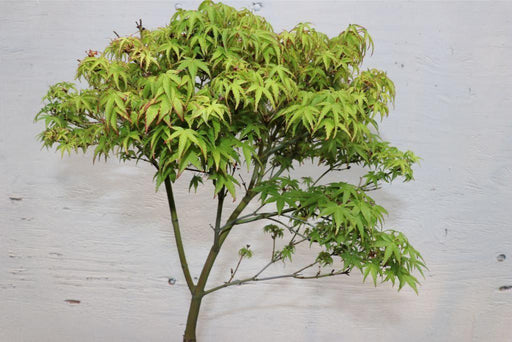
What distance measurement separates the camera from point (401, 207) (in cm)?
181

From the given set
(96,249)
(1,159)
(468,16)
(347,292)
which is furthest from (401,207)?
(1,159)

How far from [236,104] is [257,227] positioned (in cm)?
100

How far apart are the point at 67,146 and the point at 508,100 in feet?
5.19

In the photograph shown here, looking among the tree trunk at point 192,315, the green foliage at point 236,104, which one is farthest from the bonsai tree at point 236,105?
the tree trunk at point 192,315

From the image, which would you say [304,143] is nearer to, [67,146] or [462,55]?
[67,146]

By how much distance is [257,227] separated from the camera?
5.93 ft

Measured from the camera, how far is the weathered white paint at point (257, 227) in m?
1.73

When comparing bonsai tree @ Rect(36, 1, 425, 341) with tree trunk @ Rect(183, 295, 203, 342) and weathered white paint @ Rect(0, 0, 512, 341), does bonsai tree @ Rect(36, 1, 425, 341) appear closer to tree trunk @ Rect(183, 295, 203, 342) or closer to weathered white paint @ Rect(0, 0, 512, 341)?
tree trunk @ Rect(183, 295, 203, 342)

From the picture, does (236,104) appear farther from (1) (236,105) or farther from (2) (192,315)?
(2) (192,315)

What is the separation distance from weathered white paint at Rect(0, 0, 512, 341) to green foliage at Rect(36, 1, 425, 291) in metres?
0.70

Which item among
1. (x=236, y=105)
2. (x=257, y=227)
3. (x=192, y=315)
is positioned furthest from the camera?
(x=257, y=227)

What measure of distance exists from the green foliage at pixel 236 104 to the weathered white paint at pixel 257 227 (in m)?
0.70

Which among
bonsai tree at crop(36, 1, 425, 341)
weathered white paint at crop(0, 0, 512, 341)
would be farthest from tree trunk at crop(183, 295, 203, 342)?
weathered white paint at crop(0, 0, 512, 341)

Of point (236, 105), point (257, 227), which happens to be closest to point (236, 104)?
point (236, 105)
